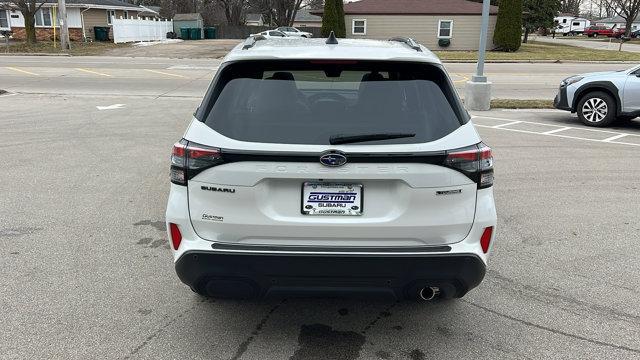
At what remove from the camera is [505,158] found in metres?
8.38

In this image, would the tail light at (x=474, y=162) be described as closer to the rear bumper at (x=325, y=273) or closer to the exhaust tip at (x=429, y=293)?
the rear bumper at (x=325, y=273)

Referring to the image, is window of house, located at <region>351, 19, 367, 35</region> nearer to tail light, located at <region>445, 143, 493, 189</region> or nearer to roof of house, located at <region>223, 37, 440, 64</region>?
roof of house, located at <region>223, 37, 440, 64</region>

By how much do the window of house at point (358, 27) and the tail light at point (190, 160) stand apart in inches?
1471

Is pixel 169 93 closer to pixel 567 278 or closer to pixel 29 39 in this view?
pixel 567 278

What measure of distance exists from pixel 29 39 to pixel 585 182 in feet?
123

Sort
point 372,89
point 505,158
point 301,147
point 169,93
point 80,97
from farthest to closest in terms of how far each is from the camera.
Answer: point 169,93 < point 80,97 < point 505,158 < point 372,89 < point 301,147

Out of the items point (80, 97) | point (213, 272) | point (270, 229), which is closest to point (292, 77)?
point (270, 229)

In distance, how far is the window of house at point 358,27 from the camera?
38750mm

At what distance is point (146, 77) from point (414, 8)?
24810 millimetres

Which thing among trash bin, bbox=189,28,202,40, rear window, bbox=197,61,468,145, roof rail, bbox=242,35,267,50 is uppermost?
trash bin, bbox=189,28,202,40

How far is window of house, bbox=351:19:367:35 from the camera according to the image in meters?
38.8

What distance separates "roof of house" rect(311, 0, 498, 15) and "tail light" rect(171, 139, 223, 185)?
37.6 metres

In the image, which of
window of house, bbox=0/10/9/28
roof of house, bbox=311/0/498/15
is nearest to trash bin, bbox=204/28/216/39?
window of house, bbox=0/10/9/28

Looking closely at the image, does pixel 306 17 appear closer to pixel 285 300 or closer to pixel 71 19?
pixel 71 19
